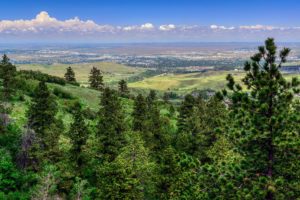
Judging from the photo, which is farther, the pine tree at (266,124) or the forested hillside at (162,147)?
the forested hillside at (162,147)

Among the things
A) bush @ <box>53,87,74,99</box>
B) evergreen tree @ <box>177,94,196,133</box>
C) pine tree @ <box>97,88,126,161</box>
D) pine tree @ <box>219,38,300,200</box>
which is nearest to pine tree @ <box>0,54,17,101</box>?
pine tree @ <box>97,88,126,161</box>

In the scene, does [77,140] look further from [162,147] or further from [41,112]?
[162,147]

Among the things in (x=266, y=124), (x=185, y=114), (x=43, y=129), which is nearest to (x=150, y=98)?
(x=185, y=114)

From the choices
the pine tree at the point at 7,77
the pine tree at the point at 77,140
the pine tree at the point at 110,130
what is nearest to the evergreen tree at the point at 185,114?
the pine tree at the point at 110,130

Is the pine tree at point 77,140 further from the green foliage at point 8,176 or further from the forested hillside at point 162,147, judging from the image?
the green foliage at point 8,176

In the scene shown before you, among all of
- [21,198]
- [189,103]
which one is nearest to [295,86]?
[21,198]
